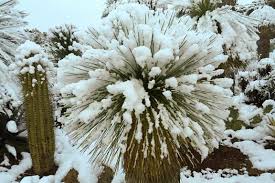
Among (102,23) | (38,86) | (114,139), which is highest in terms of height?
(102,23)

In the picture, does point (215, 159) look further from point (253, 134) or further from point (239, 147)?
point (253, 134)

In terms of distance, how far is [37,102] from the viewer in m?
4.47

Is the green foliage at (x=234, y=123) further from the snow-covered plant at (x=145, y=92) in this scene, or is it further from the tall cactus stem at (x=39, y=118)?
the snow-covered plant at (x=145, y=92)

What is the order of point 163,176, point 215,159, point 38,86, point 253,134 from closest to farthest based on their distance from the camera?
point 163,176, point 38,86, point 215,159, point 253,134

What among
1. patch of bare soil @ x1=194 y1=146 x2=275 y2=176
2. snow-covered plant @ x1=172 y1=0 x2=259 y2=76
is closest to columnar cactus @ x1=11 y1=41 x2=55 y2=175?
patch of bare soil @ x1=194 y1=146 x2=275 y2=176

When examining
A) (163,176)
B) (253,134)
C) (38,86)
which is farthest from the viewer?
(253,134)

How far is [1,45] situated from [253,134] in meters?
3.29

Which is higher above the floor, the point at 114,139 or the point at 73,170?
the point at 114,139

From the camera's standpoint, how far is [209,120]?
2.73 metres

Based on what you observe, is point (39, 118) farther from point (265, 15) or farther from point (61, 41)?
point (265, 15)

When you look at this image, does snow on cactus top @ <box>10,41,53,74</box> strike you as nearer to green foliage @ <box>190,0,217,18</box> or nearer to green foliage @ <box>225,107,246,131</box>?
green foliage @ <box>190,0,217,18</box>

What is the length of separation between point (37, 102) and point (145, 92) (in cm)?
225

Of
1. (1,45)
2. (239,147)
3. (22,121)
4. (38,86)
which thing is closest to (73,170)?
(38,86)

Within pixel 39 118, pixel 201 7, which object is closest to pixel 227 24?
pixel 201 7
